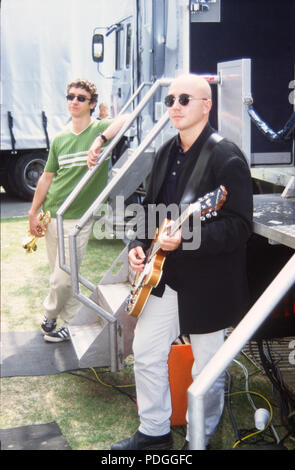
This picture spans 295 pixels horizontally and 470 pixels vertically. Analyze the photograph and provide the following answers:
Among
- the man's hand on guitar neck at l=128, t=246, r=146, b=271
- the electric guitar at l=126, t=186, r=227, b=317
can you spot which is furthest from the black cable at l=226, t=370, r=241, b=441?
the man's hand on guitar neck at l=128, t=246, r=146, b=271

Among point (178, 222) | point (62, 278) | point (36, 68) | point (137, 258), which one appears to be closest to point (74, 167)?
point (62, 278)

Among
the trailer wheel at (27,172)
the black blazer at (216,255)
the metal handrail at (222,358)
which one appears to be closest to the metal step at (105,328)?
the black blazer at (216,255)

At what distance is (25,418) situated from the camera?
3.76 m

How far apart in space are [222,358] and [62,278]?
10.5 feet

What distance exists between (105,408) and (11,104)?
27.4ft

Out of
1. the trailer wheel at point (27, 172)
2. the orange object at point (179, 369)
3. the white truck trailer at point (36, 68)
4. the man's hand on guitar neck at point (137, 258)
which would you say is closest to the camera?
the man's hand on guitar neck at point (137, 258)

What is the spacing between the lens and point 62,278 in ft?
15.3

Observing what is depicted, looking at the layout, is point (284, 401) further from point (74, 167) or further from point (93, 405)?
point (74, 167)

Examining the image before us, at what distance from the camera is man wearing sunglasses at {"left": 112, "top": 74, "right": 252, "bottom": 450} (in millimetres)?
2846

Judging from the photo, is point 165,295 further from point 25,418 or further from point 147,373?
point 25,418

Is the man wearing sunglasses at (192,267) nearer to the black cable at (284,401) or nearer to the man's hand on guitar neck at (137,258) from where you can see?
the man's hand on guitar neck at (137,258)

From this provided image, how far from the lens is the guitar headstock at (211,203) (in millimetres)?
2729

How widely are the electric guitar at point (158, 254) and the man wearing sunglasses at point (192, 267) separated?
6cm

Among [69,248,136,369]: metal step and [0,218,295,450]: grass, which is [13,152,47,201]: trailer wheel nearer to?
[0,218,295,450]: grass
